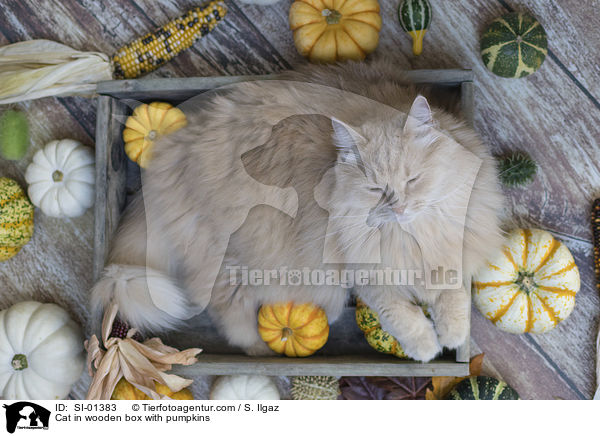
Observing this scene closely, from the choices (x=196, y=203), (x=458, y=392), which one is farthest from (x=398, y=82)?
(x=458, y=392)

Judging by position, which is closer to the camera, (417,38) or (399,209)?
(399,209)

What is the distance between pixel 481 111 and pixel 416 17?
0.40 meters

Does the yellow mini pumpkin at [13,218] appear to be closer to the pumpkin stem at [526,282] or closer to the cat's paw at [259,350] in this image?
the cat's paw at [259,350]

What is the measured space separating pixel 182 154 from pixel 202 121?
0.12 meters

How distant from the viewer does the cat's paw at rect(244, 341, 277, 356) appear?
1590mm

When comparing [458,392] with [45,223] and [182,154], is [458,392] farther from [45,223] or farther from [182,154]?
[45,223]

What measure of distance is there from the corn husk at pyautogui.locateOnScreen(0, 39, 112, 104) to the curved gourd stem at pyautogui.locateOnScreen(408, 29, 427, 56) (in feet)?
3.45

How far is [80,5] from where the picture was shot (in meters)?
1.73

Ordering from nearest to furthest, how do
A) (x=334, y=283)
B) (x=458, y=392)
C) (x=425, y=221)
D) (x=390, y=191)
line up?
1. (x=390, y=191)
2. (x=425, y=221)
3. (x=334, y=283)
4. (x=458, y=392)

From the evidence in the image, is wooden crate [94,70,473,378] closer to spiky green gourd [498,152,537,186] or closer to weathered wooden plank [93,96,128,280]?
weathered wooden plank [93,96,128,280]

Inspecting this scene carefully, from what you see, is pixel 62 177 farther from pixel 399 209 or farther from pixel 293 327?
pixel 399 209

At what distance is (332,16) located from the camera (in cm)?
150

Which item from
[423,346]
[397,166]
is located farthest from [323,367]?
[397,166]
